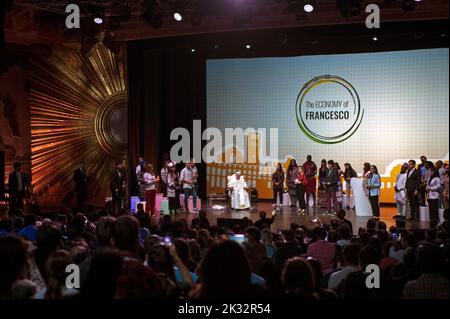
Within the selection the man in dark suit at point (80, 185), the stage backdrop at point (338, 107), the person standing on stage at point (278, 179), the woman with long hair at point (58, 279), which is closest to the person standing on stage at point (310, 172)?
the person standing on stage at point (278, 179)

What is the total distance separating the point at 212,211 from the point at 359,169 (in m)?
4.50

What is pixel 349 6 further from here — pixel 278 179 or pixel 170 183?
pixel 170 183

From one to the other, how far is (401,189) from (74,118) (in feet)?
→ 30.6

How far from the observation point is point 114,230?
364cm

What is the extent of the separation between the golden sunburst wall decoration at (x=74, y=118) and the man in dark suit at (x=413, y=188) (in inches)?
327

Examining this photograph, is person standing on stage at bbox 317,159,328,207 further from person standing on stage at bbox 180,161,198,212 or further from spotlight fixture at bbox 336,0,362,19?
spotlight fixture at bbox 336,0,362,19

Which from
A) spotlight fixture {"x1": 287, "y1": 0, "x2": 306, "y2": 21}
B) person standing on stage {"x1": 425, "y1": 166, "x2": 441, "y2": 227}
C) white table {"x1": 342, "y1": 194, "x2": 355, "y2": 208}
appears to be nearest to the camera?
person standing on stage {"x1": 425, "y1": 166, "x2": 441, "y2": 227}

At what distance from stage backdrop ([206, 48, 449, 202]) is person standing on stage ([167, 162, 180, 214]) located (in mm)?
3434

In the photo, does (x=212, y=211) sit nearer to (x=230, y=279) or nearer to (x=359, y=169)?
(x=359, y=169)

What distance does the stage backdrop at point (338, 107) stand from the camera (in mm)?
16297

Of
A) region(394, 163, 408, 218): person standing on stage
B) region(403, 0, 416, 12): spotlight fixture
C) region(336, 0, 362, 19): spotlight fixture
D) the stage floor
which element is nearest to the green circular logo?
the stage floor

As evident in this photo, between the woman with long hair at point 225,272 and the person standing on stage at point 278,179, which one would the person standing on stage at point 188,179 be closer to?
the person standing on stage at point 278,179

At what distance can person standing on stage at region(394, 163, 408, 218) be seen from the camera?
44.1ft
